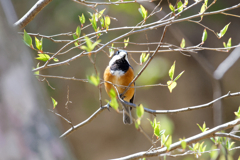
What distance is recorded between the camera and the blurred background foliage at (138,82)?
16.2 ft

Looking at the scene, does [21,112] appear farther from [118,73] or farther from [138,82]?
[138,82]

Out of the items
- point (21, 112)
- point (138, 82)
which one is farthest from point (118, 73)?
point (21, 112)

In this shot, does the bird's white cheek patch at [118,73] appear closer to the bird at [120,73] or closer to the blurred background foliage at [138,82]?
the bird at [120,73]

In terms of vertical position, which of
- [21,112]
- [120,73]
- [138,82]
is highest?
[21,112]

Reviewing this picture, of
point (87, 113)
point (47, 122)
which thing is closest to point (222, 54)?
Result: point (87, 113)

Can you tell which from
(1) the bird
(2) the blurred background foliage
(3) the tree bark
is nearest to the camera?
(3) the tree bark

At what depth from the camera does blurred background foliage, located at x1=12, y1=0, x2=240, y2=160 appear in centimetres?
493

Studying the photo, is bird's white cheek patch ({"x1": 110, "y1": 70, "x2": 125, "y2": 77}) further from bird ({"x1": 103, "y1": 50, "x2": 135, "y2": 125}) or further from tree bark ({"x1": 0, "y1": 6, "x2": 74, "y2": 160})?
tree bark ({"x1": 0, "y1": 6, "x2": 74, "y2": 160})

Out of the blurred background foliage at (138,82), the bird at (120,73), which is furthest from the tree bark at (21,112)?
the blurred background foliage at (138,82)

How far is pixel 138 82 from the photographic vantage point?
454 centimetres

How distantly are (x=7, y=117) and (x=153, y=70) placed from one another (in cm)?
416

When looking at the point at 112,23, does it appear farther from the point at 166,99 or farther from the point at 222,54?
the point at 222,54

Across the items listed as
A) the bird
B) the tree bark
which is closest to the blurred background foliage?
the bird

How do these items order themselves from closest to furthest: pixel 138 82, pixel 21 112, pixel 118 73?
1. pixel 21 112
2. pixel 118 73
3. pixel 138 82
